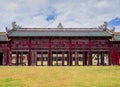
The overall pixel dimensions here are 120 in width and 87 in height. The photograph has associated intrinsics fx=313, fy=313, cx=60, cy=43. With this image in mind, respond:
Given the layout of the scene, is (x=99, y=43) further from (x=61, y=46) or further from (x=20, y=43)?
(x=20, y=43)

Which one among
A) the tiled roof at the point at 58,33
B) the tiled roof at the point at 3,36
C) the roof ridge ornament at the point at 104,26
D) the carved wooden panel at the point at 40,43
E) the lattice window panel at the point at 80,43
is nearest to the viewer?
the lattice window panel at the point at 80,43

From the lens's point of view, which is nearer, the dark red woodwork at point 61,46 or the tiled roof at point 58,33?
the dark red woodwork at point 61,46

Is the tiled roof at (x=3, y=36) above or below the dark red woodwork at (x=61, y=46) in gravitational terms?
above

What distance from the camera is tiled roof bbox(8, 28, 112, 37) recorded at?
5369 cm

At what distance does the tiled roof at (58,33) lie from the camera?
176 ft

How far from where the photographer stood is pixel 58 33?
55.5 m

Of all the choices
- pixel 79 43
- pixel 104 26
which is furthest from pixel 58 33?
pixel 104 26

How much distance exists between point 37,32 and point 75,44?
7.66 metres

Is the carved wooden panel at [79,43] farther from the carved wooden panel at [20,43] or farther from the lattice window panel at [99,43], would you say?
the carved wooden panel at [20,43]

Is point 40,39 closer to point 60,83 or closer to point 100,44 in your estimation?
point 100,44

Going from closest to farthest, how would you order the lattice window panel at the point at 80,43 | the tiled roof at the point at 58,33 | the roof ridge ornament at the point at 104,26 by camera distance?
the lattice window panel at the point at 80,43 → the tiled roof at the point at 58,33 → the roof ridge ornament at the point at 104,26

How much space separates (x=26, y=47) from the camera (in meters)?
53.6

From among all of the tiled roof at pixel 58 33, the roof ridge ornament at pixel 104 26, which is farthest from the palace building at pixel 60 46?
the roof ridge ornament at pixel 104 26

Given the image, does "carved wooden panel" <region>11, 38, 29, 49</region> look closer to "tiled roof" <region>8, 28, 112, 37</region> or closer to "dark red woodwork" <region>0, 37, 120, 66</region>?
"dark red woodwork" <region>0, 37, 120, 66</region>
